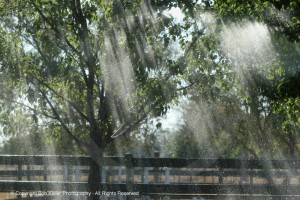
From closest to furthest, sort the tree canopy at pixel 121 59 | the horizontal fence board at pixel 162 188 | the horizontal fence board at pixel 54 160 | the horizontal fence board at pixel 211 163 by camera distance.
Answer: the tree canopy at pixel 121 59 → the horizontal fence board at pixel 211 163 → the horizontal fence board at pixel 162 188 → the horizontal fence board at pixel 54 160

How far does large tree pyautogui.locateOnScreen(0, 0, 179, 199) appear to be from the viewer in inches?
359

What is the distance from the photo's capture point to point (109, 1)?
9.12 m

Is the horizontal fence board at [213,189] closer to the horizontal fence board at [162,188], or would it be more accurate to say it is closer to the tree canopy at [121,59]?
the horizontal fence board at [162,188]

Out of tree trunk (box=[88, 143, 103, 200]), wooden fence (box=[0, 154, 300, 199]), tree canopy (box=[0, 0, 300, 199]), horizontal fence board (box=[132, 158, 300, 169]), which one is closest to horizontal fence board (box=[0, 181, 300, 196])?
wooden fence (box=[0, 154, 300, 199])

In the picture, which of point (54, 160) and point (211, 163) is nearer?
point (211, 163)

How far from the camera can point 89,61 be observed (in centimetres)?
953

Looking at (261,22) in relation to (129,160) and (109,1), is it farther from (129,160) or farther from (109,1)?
(129,160)

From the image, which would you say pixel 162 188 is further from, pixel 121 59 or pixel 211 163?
pixel 121 59

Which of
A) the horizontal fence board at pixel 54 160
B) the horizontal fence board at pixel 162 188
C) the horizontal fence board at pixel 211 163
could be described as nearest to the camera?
the horizontal fence board at pixel 211 163

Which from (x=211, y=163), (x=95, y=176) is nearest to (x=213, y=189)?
(x=211, y=163)

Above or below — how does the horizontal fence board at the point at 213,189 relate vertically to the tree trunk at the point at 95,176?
below

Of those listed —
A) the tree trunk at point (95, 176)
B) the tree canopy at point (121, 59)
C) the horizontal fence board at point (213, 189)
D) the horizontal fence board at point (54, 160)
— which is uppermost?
the tree canopy at point (121, 59)

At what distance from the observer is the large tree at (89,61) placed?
912 cm

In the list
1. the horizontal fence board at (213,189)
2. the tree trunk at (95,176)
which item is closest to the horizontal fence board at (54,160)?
the tree trunk at (95,176)
